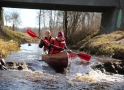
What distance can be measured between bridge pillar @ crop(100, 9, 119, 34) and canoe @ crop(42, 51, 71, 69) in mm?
13044

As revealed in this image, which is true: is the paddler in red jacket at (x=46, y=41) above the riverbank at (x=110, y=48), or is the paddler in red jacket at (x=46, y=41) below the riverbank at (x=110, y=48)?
above

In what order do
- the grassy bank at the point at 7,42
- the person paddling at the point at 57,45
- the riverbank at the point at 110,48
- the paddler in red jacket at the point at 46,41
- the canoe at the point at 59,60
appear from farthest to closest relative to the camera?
1. the riverbank at the point at 110,48
2. the grassy bank at the point at 7,42
3. the paddler in red jacket at the point at 46,41
4. the person paddling at the point at 57,45
5. the canoe at the point at 59,60

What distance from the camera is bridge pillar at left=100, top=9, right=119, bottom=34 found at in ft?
69.5

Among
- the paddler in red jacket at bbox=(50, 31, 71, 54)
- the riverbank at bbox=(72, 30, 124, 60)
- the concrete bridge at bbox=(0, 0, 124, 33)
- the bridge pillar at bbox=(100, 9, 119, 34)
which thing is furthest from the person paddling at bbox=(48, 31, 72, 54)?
the bridge pillar at bbox=(100, 9, 119, 34)

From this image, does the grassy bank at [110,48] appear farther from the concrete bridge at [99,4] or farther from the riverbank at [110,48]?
the concrete bridge at [99,4]

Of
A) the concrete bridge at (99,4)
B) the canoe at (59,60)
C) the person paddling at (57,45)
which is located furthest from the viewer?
the concrete bridge at (99,4)

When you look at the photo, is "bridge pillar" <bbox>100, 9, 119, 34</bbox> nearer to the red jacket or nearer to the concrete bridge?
the concrete bridge

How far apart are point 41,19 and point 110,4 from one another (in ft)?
96.9

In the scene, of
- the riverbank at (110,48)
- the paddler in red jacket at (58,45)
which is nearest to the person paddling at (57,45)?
the paddler in red jacket at (58,45)

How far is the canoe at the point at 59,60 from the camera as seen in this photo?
8.55 meters

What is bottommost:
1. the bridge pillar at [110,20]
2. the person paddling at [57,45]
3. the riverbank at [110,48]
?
the riverbank at [110,48]

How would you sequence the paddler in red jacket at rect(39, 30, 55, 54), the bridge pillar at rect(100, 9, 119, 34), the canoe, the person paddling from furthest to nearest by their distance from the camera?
the bridge pillar at rect(100, 9, 119, 34) → the paddler in red jacket at rect(39, 30, 55, 54) → the person paddling → the canoe

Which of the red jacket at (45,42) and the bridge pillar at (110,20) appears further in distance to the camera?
the bridge pillar at (110,20)

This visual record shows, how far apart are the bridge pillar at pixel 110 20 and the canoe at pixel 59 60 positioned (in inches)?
514
